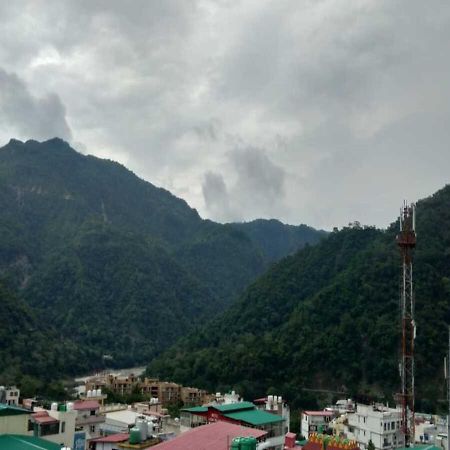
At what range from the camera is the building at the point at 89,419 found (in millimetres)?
29047

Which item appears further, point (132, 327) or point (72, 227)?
point (72, 227)

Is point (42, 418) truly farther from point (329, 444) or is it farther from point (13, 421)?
point (329, 444)

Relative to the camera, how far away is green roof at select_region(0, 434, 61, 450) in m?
19.1

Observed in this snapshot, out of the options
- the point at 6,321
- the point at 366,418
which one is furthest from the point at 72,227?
the point at 366,418

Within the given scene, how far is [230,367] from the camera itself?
63.8m

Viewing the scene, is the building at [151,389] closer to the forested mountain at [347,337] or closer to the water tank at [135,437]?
the forested mountain at [347,337]

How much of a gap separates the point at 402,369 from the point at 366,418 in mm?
11703

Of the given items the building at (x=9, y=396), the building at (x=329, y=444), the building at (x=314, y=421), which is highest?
the building at (x=329, y=444)

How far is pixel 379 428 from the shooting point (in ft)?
109

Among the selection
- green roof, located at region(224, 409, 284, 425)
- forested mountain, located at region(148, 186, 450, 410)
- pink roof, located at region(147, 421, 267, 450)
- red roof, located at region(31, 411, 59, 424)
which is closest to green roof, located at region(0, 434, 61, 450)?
red roof, located at region(31, 411, 59, 424)

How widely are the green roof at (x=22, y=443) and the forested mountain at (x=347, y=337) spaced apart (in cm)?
3847

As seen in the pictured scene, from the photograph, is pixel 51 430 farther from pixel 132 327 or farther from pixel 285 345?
pixel 132 327

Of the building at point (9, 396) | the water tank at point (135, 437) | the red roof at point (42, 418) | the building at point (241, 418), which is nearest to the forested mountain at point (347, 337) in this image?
the building at point (241, 418)

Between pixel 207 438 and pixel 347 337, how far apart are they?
48.0 metres
